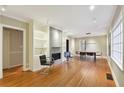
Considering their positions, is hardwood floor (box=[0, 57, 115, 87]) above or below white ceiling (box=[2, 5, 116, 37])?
below

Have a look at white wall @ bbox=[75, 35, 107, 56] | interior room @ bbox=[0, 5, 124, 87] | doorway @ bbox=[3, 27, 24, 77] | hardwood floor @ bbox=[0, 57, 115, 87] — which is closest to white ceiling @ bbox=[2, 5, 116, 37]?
interior room @ bbox=[0, 5, 124, 87]

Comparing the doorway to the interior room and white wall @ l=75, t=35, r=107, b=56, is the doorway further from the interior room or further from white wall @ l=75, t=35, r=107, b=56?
white wall @ l=75, t=35, r=107, b=56

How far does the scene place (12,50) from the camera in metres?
6.89

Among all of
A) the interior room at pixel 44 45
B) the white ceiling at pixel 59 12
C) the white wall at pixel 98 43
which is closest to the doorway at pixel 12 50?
the interior room at pixel 44 45

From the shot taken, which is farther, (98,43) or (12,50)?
(98,43)

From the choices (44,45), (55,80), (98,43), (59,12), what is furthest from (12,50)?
(98,43)

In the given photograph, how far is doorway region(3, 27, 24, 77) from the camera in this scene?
6.38 metres

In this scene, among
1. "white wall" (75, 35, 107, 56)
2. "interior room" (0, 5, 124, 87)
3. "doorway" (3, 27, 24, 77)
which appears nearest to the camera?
"interior room" (0, 5, 124, 87)

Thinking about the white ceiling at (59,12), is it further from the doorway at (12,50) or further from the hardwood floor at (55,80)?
the hardwood floor at (55,80)

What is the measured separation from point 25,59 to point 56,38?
3129 millimetres

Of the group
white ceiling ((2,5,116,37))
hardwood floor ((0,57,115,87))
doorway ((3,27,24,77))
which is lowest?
hardwood floor ((0,57,115,87))

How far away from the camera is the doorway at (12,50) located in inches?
251

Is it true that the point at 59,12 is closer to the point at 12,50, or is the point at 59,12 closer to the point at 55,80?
the point at 55,80
